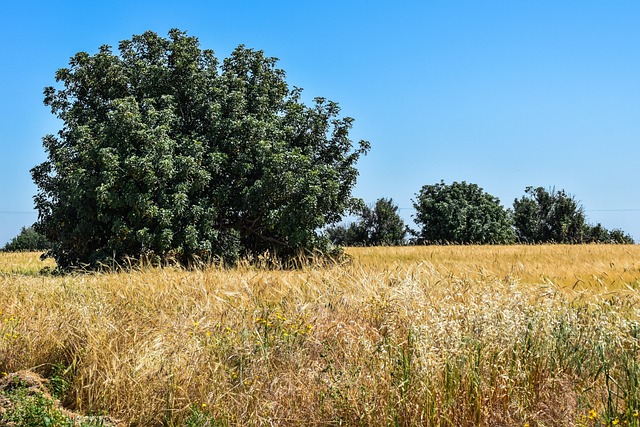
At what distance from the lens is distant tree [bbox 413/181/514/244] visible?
189ft

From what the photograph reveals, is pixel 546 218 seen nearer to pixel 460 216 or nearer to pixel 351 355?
pixel 460 216

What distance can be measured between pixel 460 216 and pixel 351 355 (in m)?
52.5

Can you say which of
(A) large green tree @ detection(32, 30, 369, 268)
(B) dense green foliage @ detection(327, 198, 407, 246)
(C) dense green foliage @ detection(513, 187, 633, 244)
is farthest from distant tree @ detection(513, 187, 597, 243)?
(A) large green tree @ detection(32, 30, 369, 268)

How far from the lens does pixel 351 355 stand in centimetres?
681

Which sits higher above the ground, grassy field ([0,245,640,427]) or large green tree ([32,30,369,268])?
large green tree ([32,30,369,268])

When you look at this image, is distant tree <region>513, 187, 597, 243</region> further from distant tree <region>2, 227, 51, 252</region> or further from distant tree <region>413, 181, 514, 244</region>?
distant tree <region>2, 227, 51, 252</region>

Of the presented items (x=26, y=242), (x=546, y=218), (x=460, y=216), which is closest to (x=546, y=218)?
(x=546, y=218)

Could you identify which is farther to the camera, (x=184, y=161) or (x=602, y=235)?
(x=602, y=235)

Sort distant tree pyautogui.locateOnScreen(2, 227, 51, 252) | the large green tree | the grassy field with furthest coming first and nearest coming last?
distant tree pyautogui.locateOnScreen(2, 227, 51, 252), the large green tree, the grassy field

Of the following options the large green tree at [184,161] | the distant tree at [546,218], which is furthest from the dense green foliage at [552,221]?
the large green tree at [184,161]

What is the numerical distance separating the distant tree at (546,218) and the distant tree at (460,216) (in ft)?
19.2

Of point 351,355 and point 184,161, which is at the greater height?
point 184,161

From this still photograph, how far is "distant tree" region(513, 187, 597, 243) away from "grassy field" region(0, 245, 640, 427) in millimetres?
60261

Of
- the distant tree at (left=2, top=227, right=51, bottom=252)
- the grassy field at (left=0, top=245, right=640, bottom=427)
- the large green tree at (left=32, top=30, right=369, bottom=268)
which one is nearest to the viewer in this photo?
the grassy field at (left=0, top=245, right=640, bottom=427)
